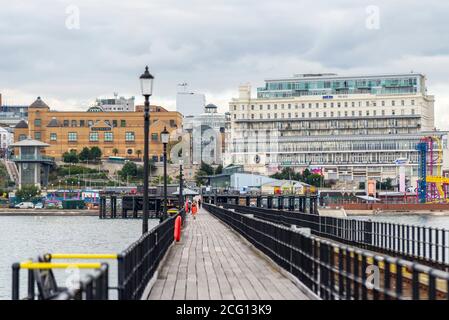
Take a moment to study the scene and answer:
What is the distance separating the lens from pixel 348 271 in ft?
64.4

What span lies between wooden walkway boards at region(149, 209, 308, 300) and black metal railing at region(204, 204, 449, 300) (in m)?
0.57

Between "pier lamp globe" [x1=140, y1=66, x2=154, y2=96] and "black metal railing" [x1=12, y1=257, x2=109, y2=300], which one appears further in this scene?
"pier lamp globe" [x1=140, y1=66, x2=154, y2=96]

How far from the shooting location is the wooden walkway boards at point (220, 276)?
23031mm

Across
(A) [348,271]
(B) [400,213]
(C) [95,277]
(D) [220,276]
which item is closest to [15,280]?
(C) [95,277]

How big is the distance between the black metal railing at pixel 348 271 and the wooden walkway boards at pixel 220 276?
57 cm

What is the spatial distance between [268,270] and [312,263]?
5989mm

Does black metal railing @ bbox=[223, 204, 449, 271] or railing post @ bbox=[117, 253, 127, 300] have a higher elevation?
railing post @ bbox=[117, 253, 127, 300]

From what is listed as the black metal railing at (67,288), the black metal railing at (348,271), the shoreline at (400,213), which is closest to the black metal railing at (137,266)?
the black metal railing at (67,288)

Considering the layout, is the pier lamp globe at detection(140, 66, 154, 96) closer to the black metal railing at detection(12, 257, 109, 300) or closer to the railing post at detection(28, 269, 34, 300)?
the black metal railing at detection(12, 257, 109, 300)

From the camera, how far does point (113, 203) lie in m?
181

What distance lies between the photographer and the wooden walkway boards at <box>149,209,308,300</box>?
23031 mm

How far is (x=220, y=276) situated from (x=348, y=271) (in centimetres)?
838

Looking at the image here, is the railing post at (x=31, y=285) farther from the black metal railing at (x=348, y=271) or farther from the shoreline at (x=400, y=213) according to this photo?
the shoreline at (x=400, y=213)

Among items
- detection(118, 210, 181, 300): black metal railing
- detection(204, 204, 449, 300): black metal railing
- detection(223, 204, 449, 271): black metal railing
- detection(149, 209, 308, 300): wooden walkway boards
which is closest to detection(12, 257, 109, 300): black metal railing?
detection(118, 210, 181, 300): black metal railing
